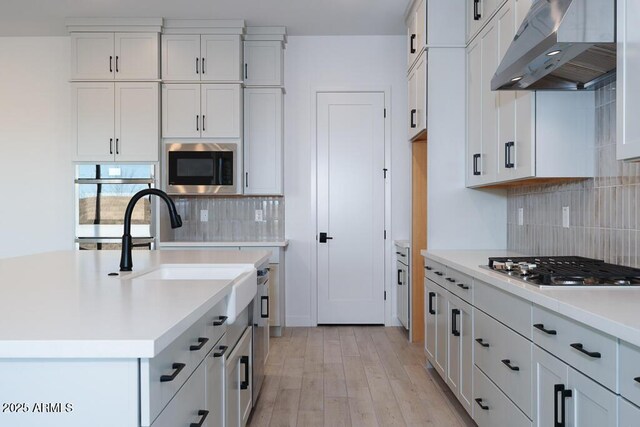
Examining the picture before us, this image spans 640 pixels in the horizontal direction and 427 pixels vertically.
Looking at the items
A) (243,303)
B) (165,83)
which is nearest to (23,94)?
(165,83)

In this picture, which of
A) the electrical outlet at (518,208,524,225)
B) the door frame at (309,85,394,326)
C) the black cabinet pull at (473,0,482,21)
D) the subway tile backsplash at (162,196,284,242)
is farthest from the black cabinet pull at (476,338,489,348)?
the subway tile backsplash at (162,196,284,242)

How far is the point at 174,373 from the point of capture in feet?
3.82

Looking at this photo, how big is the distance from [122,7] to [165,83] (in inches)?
27.0

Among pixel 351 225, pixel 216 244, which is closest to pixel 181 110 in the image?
pixel 216 244

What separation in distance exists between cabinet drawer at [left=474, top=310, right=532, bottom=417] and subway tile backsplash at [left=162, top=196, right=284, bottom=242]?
280 cm

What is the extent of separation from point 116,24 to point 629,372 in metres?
4.59

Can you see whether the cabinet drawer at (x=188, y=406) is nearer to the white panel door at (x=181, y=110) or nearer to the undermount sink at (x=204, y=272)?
the undermount sink at (x=204, y=272)

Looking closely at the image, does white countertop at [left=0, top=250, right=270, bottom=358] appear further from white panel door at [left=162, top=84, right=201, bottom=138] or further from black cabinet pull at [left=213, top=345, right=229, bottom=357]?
white panel door at [left=162, top=84, right=201, bottom=138]

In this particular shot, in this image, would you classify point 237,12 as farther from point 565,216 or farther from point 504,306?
point 504,306

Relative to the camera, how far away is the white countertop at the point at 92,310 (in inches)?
37.4

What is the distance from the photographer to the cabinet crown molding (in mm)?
4414

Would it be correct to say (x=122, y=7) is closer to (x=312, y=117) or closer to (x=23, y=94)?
(x=23, y=94)

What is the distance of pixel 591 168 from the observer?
8.09 ft

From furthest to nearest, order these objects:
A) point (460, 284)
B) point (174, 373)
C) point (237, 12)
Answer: point (237, 12) → point (460, 284) → point (174, 373)
